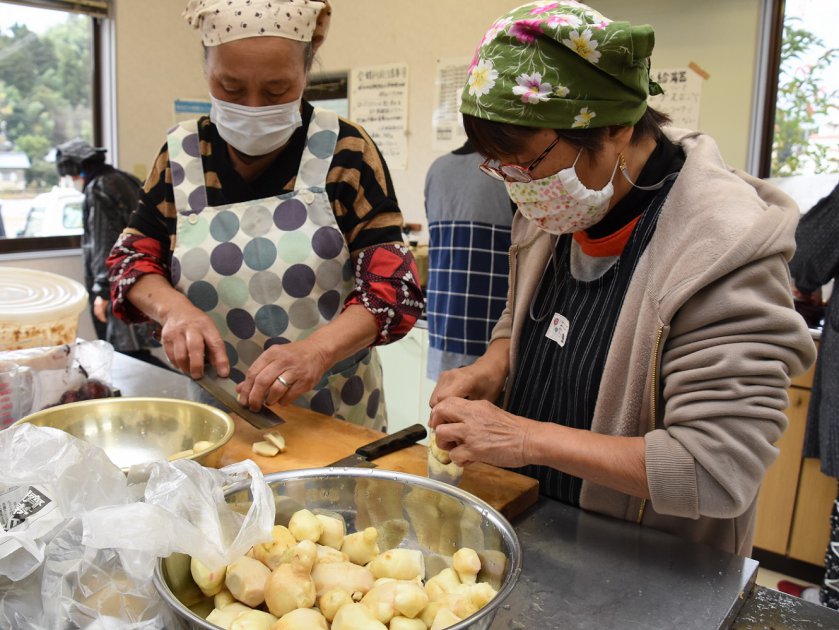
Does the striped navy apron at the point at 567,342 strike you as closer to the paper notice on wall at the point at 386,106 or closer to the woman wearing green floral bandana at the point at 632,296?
the woman wearing green floral bandana at the point at 632,296

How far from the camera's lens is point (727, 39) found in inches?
122

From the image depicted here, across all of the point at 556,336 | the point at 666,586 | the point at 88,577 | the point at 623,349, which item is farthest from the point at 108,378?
the point at 666,586

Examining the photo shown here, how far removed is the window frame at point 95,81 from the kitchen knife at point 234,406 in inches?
141

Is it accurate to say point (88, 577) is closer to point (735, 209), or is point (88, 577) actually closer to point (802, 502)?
point (735, 209)

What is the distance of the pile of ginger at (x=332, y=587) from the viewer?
752 millimetres

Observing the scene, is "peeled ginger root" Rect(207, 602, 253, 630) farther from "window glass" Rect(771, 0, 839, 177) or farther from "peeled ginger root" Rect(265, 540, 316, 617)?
"window glass" Rect(771, 0, 839, 177)

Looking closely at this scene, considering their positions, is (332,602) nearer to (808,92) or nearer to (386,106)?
(808,92)

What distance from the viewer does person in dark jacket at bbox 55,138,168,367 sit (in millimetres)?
3846

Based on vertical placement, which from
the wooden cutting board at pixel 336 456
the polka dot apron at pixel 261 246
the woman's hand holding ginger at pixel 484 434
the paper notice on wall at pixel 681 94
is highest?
the paper notice on wall at pixel 681 94

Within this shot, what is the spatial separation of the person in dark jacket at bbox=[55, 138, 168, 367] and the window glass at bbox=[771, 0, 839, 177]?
3246 millimetres

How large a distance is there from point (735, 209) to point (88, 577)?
94cm

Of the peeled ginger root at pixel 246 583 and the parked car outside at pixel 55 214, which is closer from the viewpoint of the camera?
the peeled ginger root at pixel 246 583

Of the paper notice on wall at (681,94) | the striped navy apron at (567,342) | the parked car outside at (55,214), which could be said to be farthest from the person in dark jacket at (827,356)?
the parked car outside at (55,214)

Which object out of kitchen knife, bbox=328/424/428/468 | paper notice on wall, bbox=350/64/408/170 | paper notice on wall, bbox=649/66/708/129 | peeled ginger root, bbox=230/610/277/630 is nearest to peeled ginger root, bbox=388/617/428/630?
peeled ginger root, bbox=230/610/277/630
